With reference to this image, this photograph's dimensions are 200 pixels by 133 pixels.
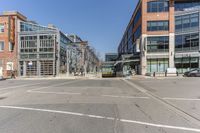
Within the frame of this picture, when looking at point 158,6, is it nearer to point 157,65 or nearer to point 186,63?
point 157,65

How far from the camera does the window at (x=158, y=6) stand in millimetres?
A: 46344

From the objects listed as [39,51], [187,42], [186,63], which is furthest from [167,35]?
[39,51]

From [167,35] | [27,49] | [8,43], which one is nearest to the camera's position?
[167,35]

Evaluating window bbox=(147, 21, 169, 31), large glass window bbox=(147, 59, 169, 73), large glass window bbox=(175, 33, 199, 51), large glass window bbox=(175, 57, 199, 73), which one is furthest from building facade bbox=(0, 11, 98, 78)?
large glass window bbox=(175, 33, 199, 51)

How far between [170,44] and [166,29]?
12.2ft

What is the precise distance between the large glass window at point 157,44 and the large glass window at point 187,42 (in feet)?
7.73

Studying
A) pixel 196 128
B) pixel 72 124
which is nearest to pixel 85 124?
pixel 72 124

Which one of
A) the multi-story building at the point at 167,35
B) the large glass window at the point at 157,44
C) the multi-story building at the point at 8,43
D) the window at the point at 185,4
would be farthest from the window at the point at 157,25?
the multi-story building at the point at 8,43

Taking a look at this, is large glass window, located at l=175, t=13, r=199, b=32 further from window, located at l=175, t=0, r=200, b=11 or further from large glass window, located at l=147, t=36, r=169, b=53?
large glass window, located at l=147, t=36, r=169, b=53

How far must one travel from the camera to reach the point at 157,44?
46469 mm

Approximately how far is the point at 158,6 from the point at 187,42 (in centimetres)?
1086

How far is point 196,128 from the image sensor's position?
231 inches

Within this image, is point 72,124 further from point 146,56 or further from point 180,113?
point 146,56

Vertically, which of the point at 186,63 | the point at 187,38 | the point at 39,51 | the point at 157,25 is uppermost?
the point at 157,25
